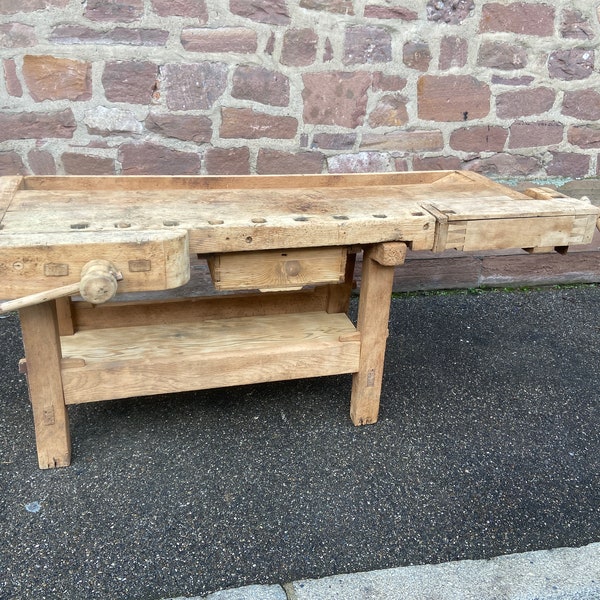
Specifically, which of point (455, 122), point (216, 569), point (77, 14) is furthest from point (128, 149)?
point (216, 569)

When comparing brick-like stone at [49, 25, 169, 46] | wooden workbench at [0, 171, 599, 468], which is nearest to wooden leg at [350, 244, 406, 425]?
wooden workbench at [0, 171, 599, 468]

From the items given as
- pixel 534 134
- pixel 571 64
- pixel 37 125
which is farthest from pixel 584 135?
pixel 37 125

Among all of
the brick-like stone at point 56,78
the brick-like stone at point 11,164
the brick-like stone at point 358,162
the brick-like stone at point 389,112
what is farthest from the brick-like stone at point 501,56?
the brick-like stone at point 11,164

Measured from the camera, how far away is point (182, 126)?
10.6 ft

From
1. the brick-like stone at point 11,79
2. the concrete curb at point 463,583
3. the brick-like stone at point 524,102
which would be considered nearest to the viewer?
the concrete curb at point 463,583

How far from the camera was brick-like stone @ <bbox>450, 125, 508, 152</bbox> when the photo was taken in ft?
11.8

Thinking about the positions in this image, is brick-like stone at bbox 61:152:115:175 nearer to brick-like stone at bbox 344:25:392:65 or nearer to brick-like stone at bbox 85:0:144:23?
brick-like stone at bbox 85:0:144:23

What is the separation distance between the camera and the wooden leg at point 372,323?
2.19 m

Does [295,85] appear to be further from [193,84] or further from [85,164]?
[85,164]

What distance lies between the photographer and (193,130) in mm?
3254

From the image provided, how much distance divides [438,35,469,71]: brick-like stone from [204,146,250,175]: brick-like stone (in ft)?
3.98

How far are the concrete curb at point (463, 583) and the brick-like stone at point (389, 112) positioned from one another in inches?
94.1

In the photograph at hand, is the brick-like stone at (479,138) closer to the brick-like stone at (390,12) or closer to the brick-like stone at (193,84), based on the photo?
the brick-like stone at (390,12)

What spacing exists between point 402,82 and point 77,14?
1.73m
